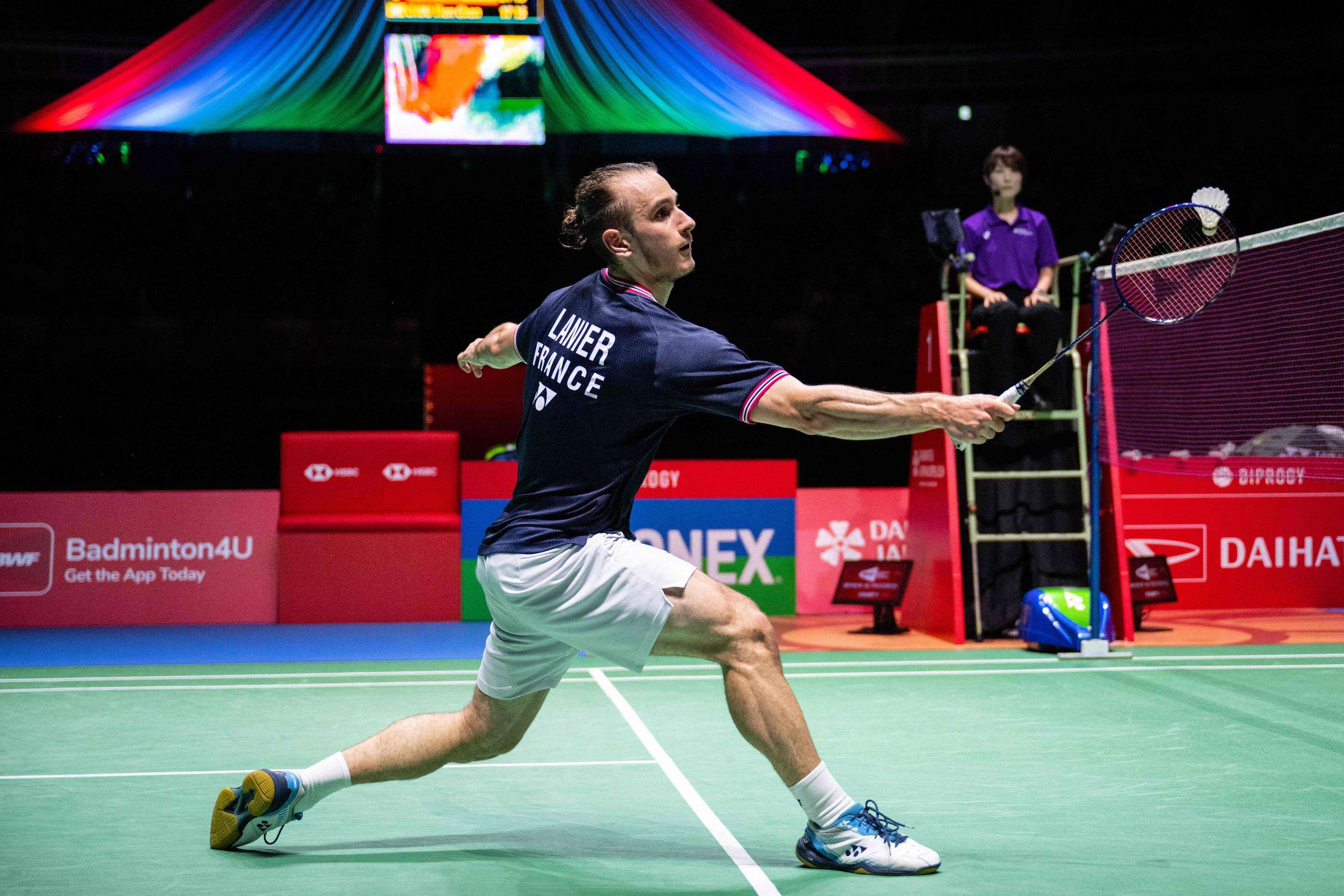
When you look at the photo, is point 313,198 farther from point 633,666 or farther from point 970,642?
point 633,666

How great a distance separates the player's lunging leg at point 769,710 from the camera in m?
3.43

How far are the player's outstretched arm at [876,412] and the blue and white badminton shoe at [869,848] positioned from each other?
0.99m

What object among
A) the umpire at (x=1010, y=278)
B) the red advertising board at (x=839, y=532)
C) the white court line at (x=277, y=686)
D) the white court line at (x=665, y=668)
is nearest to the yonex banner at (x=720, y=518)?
the red advertising board at (x=839, y=532)

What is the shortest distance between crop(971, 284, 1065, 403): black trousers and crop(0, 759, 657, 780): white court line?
4.02m

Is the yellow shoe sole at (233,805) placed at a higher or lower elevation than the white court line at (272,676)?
higher

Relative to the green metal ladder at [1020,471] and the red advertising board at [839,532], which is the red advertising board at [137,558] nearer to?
the red advertising board at [839,532]

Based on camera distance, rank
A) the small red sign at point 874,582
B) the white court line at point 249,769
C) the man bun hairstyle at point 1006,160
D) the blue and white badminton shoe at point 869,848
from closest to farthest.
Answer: the blue and white badminton shoe at point 869,848 → the white court line at point 249,769 → the man bun hairstyle at point 1006,160 → the small red sign at point 874,582

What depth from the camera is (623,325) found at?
11.5 ft

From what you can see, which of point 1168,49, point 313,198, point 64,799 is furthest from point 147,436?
point 1168,49

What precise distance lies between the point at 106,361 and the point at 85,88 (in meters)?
2.85

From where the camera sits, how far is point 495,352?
4172 millimetres

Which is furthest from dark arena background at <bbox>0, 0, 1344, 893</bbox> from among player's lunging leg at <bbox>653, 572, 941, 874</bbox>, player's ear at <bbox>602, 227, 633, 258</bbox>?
player's ear at <bbox>602, 227, 633, 258</bbox>

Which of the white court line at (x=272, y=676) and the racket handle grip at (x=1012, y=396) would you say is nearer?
the racket handle grip at (x=1012, y=396)

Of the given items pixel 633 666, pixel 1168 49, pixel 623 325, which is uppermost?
pixel 1168 49
